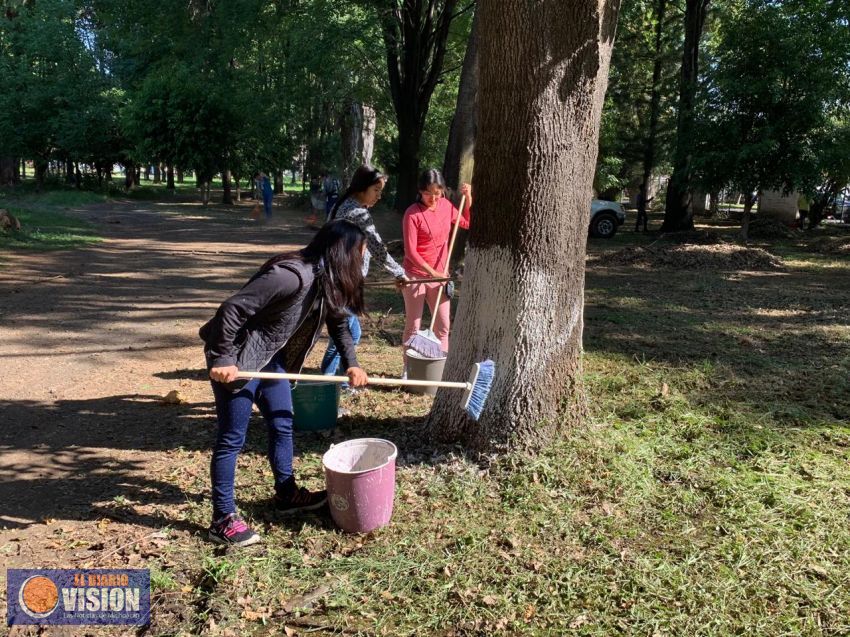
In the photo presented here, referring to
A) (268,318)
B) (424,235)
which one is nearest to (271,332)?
(268,318)

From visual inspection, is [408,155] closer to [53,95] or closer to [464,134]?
[464,134]

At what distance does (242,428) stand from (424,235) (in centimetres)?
268

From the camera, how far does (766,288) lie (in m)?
10.7

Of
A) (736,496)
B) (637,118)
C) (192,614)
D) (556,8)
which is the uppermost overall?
(637,118)

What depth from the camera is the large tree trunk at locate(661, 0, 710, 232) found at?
15930 mm

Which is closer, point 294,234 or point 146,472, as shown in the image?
point 146,472

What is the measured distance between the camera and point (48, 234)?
16.0 m

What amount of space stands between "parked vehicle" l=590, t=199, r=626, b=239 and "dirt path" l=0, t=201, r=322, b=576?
1067 centimetres

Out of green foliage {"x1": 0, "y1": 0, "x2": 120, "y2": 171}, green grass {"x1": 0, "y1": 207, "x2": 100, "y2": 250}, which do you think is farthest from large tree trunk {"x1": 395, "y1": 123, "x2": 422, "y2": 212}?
green foliage {"x1": 0, "y1": 0, "x2": 120, "y2": 171}

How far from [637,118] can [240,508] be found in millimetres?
23696

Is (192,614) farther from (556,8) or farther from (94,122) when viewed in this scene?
(94,122)

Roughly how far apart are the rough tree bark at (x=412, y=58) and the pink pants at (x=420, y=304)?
14118mm

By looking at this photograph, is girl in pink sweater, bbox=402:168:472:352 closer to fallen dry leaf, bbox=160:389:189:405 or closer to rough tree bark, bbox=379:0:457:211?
fallen dry leaf, bbox=160:389:189:405

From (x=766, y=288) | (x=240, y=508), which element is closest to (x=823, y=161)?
(x=766, y=288)
